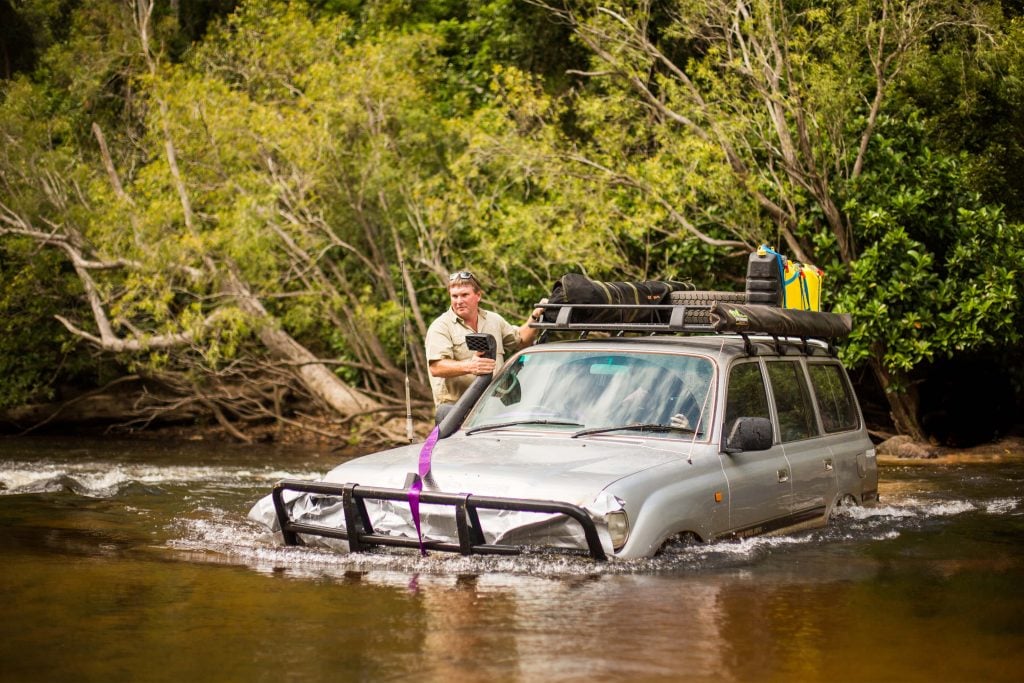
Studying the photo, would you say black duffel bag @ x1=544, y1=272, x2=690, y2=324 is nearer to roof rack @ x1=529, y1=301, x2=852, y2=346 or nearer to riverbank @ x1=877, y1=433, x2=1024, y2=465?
roof rack @ x1=529, y1=301, x2=852, y2=346

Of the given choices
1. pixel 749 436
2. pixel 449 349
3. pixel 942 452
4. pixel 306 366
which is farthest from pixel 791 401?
pixel 306 366

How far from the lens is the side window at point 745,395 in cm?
796

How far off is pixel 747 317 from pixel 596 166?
10342 millimetres

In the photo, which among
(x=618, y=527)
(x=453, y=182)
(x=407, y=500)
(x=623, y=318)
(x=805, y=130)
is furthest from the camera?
(x=453, y=182)

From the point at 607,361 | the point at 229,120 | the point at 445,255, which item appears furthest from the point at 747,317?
the point at 229,120

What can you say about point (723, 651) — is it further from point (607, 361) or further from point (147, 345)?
point (147, 345)

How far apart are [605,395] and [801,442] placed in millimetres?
1545

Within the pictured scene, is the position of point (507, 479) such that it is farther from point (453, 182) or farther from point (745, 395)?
point (453, 182)

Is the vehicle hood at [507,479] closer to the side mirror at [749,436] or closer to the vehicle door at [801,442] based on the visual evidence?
the side mirror at [749,436]

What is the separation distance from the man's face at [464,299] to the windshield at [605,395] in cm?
153

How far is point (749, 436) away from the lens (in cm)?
756

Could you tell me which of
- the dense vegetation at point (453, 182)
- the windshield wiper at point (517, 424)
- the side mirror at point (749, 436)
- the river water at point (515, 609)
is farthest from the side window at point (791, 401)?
the dense vegetation at point (453, 182)

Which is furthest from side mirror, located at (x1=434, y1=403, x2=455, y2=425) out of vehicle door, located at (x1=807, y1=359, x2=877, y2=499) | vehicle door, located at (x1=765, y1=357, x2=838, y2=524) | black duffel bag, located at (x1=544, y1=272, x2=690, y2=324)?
vehicle door, located at (x1=807, y1=359, x2=877, y2=499)

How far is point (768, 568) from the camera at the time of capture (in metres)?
7.47
